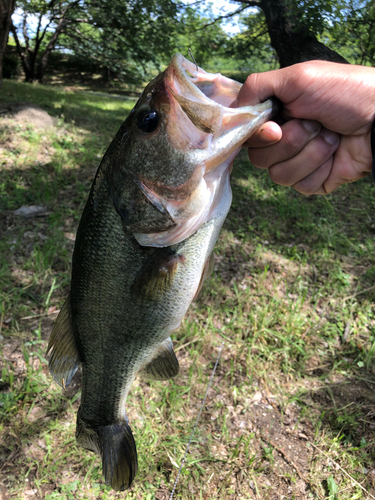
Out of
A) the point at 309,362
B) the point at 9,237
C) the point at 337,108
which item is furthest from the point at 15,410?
the point at 337,108

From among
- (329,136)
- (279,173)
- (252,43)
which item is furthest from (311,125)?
(252,43)

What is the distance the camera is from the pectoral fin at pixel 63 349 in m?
1.53

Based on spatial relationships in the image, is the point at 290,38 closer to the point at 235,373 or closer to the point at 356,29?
the point at 356,29

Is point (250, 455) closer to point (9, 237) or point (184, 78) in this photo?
point (184, 78)

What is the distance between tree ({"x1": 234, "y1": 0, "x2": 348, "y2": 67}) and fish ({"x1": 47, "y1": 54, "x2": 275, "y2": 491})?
272 cm

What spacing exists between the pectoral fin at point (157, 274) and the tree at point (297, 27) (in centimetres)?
332

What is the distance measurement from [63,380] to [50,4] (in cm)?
1472

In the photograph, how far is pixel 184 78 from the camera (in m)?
1.22

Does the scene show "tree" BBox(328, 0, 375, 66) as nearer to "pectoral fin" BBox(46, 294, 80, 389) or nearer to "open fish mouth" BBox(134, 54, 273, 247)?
"open fish mouth" BBox(134, 54, 273, 247)

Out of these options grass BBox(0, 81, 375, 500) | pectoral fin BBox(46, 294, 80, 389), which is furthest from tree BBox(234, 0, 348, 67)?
pectoral fin BBox(46, 294, 80, 389)

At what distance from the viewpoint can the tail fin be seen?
1559mm

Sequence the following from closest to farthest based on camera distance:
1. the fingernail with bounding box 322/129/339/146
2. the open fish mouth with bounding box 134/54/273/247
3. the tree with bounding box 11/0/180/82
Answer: the open fish mouth with bounding box 134/54/273/247, the fingernail with bounding box 322/129/339/146, the tree with bounding box 11/0/180/82

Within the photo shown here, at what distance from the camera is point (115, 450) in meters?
1.59

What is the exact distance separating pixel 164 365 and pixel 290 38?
4.17m
